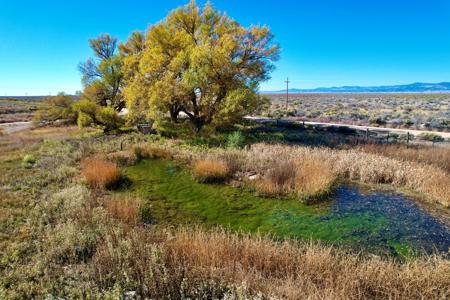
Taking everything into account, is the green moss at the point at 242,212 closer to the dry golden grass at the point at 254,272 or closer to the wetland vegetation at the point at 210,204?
the wetland vegetation at the point at 210,204

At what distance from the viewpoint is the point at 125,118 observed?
78.7ft

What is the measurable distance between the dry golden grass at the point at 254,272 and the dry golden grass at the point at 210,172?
265 inches

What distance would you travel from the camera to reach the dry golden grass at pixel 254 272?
413 cm

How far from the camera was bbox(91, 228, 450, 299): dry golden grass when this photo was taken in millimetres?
4133

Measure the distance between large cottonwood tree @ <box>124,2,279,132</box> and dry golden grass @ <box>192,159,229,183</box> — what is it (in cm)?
628

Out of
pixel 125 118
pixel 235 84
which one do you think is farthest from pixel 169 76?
pixel 125 118

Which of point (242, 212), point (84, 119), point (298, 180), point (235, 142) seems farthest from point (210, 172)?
point (84, 119)

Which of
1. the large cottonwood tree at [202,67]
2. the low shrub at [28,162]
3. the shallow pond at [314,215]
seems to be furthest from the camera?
the large cottonwood tree at [202,67]

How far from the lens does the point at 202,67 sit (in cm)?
1778

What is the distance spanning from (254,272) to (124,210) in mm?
4327

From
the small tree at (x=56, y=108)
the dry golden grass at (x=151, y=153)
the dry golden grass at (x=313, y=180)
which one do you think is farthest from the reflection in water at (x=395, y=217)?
the small tree at (x=56, y=108)

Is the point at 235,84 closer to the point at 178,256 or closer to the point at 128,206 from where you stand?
the point at 128,206

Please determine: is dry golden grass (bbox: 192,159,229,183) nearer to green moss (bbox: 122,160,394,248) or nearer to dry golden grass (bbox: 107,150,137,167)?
green moss (bbox: 122,160,394,248)

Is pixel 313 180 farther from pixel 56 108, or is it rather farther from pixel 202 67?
pixel 56 108
